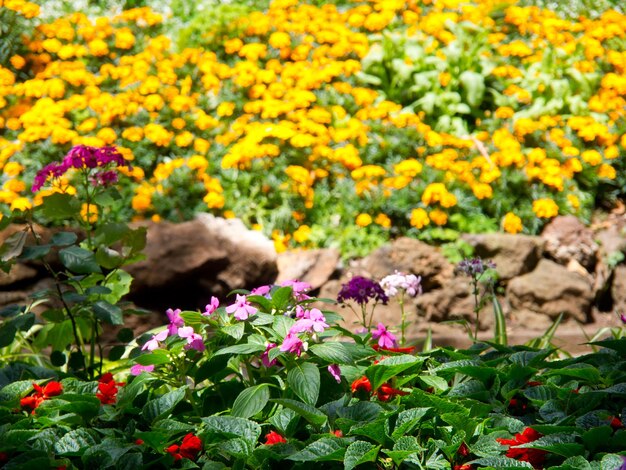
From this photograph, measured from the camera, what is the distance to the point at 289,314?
2.41m

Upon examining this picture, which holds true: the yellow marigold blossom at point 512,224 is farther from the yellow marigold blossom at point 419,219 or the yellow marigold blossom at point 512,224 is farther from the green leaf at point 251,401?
the green leaf at point 251,401

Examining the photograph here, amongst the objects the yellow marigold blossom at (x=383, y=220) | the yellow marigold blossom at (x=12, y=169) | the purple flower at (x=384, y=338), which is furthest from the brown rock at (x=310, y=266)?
the purple flower at (x=384, y=338)

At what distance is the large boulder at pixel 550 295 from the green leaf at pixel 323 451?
11.3 ft

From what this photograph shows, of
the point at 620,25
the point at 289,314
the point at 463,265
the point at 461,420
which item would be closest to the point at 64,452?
the point at 289,314

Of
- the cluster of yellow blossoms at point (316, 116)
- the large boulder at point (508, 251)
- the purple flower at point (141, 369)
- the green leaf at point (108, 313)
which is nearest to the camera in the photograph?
the purple flower at point (141, 369)

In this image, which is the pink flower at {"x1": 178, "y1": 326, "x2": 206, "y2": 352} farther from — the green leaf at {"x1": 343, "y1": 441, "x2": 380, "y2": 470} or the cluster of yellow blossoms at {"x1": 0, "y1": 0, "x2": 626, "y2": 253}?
the cluster of yellow blossoms at {"x1": 0, "y1": 0, "x2": 626, "y2": 253}

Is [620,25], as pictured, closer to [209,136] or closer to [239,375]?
[209,136]

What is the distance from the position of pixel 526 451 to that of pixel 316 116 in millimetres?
4377

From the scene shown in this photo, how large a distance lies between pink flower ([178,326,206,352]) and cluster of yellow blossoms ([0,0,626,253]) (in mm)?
3282

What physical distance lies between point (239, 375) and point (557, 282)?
11.0ft

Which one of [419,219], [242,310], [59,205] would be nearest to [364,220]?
[419,219]

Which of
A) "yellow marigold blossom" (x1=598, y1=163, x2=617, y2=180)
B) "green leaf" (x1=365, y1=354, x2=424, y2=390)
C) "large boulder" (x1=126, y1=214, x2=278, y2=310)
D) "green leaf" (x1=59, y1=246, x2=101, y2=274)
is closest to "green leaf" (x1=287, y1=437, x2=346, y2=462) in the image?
"green leaf" (x1=365, y1=354, x2=424, y2=390)

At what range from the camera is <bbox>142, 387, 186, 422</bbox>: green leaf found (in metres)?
2.22

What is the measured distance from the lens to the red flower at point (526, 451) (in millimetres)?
1973
